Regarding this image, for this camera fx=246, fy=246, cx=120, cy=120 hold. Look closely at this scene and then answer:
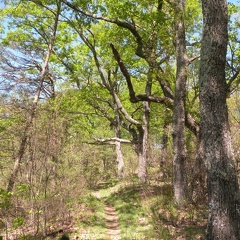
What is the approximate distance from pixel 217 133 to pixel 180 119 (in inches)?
153

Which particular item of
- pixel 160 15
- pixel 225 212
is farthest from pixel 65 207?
pixel 160 15

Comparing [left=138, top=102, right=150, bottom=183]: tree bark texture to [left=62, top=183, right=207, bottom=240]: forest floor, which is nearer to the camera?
[left=62, top=183, right=207, bottom=240]: forest floor

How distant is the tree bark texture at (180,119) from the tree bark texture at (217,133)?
3594 millimetres

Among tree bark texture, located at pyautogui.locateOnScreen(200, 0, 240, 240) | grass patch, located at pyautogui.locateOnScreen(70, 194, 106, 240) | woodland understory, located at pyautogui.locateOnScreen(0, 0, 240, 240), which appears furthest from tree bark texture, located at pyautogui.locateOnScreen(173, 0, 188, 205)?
tree bark texture, located at pyautogui.locateOnScreen(200, 0, 240, 240)

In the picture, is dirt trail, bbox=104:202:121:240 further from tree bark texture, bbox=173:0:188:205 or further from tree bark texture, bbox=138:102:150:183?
tree bark texture, bbox=138:102:150:183

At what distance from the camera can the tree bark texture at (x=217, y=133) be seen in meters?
4.18

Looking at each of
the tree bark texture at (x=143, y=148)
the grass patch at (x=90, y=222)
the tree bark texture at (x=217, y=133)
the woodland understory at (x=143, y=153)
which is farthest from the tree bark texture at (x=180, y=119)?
the tree bark texture at (x=143, y=148)

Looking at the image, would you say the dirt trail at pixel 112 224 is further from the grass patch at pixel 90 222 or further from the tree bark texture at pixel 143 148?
the tree bark texture at pixel 143 148

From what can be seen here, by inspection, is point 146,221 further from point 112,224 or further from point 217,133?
point 217,133

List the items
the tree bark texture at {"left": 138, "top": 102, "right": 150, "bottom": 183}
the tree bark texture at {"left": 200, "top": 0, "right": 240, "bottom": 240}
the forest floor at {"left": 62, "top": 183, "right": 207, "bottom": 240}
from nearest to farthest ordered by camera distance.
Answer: the tree bark texture at {"left": 200, "top": 0, "right": 240, "bottom": 240}, the forest floor at {"left": 62, "top": 183, "right": 207, "bottom": 240}, the tree bark texture at {"left": 138, "top": 102, "right": 150, "bottom": 183}

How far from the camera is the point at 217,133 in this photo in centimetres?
436

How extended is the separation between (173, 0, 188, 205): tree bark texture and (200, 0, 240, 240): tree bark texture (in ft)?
11.8

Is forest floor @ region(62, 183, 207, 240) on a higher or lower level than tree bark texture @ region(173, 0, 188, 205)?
lower

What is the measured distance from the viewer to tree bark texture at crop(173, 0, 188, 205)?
7895 mm
